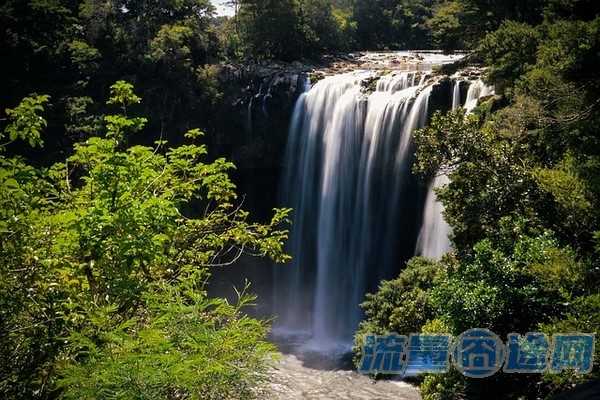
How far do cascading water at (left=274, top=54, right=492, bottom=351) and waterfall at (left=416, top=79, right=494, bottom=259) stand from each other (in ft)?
0.31

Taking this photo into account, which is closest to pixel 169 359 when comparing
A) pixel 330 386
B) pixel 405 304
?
pixel 405 304

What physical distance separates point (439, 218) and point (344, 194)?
4661 mm

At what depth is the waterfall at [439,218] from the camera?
16.8 m

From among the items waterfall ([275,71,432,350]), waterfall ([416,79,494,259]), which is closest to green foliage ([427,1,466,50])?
waterfall ([275,71,432,350])

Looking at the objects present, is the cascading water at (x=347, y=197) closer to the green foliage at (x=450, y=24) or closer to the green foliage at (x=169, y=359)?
the green foliage at (x=450, y=24)

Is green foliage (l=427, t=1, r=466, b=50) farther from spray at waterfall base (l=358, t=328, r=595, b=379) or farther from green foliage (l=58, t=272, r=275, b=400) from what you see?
green foliage (l=58, t=272, r=275, b=400)

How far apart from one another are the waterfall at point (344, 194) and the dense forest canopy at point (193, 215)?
290cm

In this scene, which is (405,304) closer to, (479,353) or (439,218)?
(479,353)

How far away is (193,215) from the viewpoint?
2350 centimetres

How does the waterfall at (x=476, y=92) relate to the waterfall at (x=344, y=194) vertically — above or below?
above

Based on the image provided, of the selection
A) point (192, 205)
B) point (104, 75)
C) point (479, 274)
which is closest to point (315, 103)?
point (192, 205)

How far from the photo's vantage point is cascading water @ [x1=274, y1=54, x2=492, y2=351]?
1902 centimetres

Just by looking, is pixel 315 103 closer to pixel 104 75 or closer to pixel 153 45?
pixel 153 45

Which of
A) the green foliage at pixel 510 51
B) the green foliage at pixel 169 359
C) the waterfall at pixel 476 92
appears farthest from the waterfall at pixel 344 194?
the green foliage at pixel 169 359
